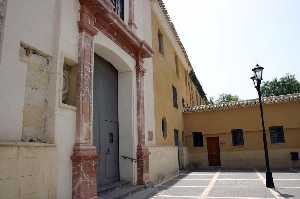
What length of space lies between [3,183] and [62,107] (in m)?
1.86

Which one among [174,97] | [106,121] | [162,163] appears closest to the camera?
[106,121]

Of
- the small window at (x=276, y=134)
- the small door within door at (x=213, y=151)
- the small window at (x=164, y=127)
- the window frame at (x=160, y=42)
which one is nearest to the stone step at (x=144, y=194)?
the small window at (x=164, y=127)

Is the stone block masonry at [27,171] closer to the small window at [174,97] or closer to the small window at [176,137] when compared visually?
the small window at [176,137]

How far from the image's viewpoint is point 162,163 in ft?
37.7

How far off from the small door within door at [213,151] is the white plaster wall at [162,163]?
15.3ft

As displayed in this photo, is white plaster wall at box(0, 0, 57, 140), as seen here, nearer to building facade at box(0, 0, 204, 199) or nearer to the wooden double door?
building facade at box(0, 0, 204, 199)

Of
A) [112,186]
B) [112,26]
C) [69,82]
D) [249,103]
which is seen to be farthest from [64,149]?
[249,103]

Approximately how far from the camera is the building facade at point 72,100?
4.23 metres

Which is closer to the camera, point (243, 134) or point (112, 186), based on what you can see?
point (112, 186)

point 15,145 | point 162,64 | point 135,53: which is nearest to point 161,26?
point 162,64

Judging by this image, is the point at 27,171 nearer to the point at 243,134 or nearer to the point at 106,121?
the point at 106,121

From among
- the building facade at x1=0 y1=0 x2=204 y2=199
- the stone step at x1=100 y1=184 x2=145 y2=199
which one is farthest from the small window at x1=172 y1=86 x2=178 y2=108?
the stone step at x1=100 y1=184 x2=145 y2=199

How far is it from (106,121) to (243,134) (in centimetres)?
1133

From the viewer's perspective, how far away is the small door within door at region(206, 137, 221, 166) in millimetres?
17656
